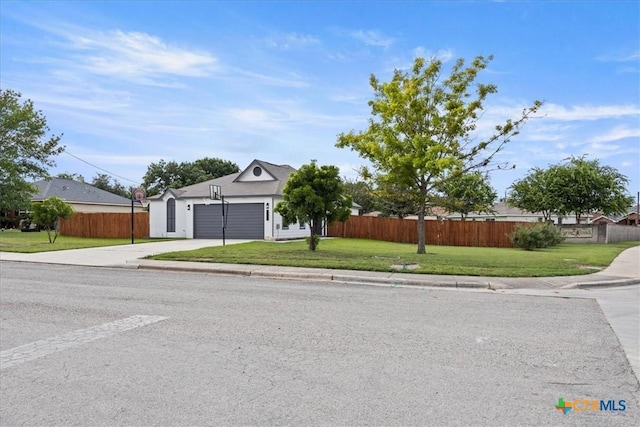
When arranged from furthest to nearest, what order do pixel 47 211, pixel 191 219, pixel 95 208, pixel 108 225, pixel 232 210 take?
1. pixel 95 208
2. pixel 108 225
3. pixel 191 219
4. pixel 232 210
5. pixel 47 211

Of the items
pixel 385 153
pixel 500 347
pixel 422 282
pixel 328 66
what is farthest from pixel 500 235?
pixel 500 347

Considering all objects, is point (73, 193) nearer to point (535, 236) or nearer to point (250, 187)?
point (250, 187)

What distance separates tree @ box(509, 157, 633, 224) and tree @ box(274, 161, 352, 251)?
2341 cm

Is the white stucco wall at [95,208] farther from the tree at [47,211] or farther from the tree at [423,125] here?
the tree at [423,125]

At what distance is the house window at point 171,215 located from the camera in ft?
94.7

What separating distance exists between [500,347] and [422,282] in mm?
5601

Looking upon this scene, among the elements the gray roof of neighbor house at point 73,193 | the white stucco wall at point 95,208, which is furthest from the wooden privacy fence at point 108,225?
the gray roof of neighbor house at point 73,193

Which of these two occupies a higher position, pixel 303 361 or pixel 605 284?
pixel 303 361

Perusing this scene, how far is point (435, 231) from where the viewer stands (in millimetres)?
30625

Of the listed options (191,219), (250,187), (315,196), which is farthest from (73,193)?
(315,196)

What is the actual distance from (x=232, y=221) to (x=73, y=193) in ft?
83.7

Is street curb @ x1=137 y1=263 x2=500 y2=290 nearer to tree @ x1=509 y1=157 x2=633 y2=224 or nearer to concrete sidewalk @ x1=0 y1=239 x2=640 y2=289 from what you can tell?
concrete sidewalk @ x1=0 y1=239 x2=640 y2=289

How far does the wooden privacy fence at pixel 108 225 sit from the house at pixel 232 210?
181cm

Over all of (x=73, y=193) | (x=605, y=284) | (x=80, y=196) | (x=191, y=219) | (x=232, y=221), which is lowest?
(x=605, y=284)
